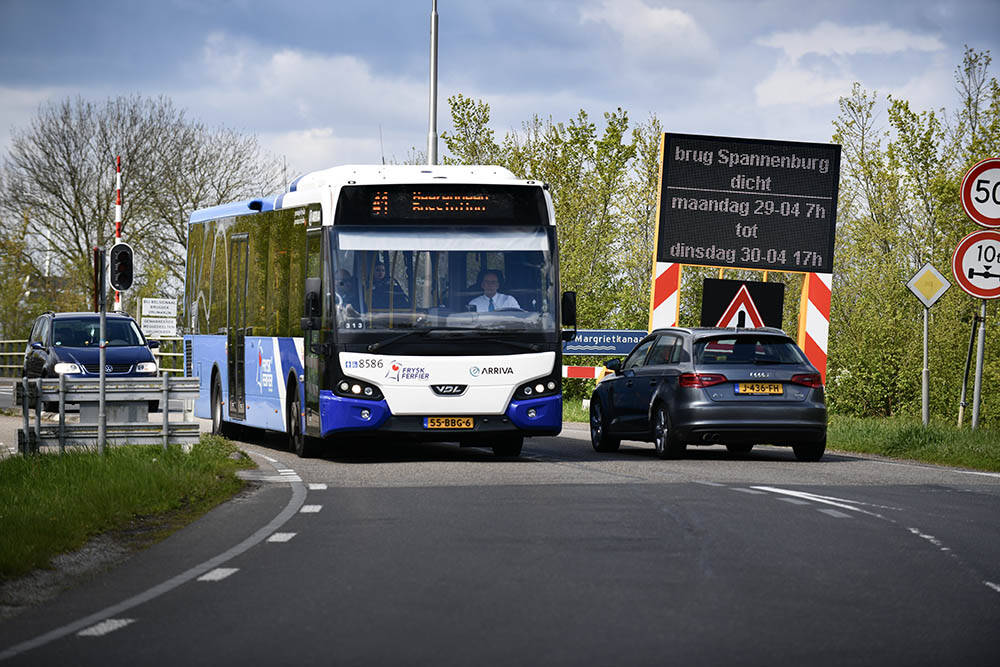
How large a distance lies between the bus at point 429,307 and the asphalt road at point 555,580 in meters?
2.73

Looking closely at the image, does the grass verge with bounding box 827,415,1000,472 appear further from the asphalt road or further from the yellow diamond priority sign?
the asphalt road

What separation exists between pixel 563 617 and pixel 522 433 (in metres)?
10.7

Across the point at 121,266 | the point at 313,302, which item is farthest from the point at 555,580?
the point at 121,266

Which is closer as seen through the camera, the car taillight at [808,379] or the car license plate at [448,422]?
the car license plate at [448,422]

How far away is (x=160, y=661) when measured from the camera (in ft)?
21.8

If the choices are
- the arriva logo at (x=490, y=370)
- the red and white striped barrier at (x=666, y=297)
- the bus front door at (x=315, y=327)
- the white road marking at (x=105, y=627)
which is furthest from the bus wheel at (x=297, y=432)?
the white road marking at (x=105, y=627)

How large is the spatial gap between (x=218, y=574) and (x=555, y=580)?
190 centimetres

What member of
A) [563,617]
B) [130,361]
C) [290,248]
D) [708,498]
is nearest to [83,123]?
[130,361]

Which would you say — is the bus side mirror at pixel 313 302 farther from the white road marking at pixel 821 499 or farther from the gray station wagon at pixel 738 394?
the white road marking at pixel 821 499

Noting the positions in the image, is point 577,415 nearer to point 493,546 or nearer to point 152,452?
point 152,452

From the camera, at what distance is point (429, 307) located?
1792cm

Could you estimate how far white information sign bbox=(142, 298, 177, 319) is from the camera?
4881cm

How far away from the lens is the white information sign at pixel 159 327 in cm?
4872

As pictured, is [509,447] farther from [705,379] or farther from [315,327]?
→ [315,327]
